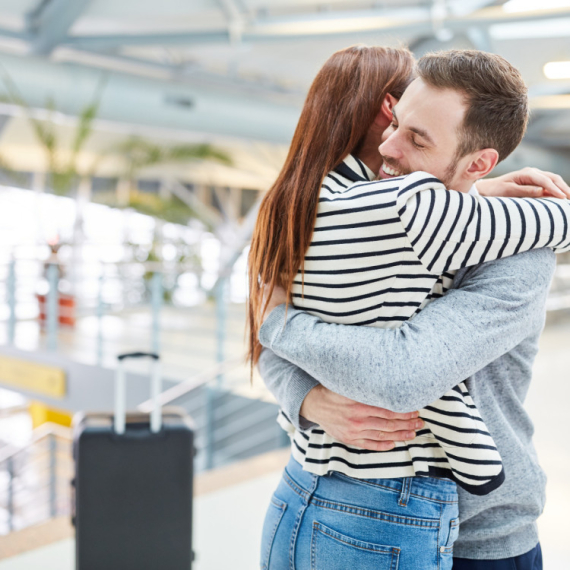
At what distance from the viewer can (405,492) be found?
0.94 m

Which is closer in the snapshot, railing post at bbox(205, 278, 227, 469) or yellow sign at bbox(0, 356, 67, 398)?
railing post at bbox(205, 278, 227, 469)

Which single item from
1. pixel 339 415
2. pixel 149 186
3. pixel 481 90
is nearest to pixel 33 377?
pixel 149 186

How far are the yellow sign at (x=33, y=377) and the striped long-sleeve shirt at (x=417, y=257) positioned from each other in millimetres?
6013

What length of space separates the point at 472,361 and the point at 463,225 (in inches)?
7.2

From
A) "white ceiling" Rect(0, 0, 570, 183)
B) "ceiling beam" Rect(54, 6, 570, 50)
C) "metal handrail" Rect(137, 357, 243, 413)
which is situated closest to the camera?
"ceiling beam" Rect(54, 6, 570, 50)

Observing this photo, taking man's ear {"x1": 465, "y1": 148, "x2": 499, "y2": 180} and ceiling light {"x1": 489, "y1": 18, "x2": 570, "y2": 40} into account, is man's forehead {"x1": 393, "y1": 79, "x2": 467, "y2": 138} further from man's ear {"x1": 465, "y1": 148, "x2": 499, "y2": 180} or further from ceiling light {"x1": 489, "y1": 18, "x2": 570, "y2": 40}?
ceiling light {"x1": 489, "y1": 18, "x2": 570, "y2": 40}

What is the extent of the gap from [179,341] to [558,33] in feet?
15.0

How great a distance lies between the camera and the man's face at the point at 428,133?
3.11 ft

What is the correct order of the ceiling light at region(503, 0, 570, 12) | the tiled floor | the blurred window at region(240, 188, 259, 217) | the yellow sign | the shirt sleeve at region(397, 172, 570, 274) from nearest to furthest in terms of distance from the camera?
the shirt sleeve at region(397, 172, 570, 274) → the tiled floor → the ceiling light at region(503, 0, 570, 12) → the yellow sign → the blurred window at region(240, 188, 259, 217)

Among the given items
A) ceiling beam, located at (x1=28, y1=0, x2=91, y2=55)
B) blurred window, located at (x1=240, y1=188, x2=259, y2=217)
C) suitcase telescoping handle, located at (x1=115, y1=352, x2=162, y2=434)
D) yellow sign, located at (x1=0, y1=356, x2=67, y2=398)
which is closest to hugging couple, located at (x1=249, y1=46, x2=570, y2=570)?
suitcase telescoping handle, located at (x1=115, y1=352, x2=162, y2=434)

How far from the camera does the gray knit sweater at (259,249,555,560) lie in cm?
89

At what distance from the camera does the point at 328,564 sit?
3.15 ft

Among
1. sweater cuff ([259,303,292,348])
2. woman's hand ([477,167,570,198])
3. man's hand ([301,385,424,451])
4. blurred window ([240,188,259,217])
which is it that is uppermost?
blurred window ([240,188,259,217])

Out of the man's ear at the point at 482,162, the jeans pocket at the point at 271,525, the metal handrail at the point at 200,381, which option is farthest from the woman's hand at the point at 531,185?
the metal handrail at the point at 200,381
